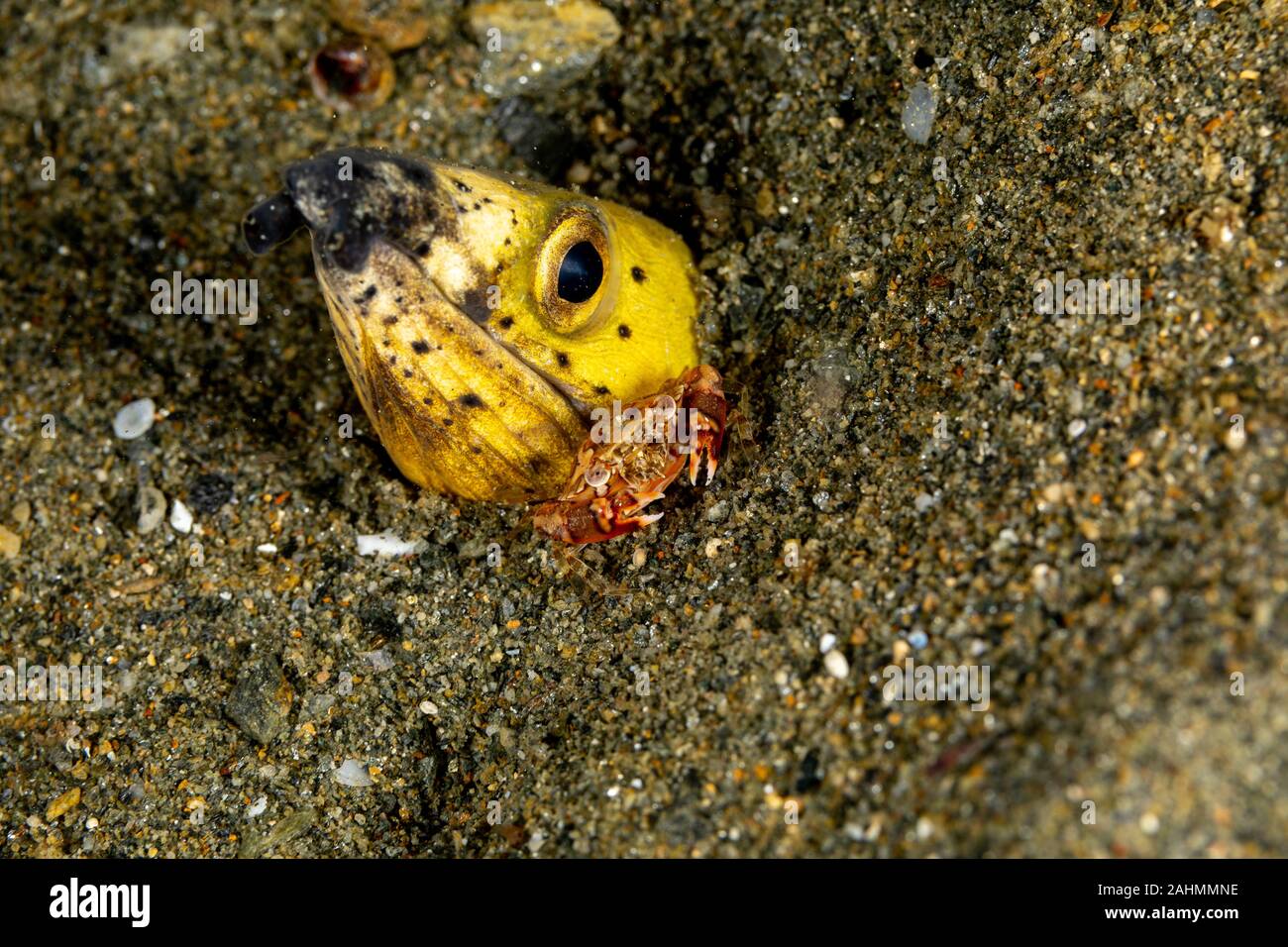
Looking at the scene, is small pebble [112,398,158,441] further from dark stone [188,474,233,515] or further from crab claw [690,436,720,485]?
crab claw [690,436,720,485]

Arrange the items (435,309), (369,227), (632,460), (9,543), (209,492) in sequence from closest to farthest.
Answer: (369,227), (435,309), (632,460), (9,543), (209,492)

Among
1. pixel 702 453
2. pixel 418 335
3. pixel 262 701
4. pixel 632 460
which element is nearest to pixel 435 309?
pixel 418 335

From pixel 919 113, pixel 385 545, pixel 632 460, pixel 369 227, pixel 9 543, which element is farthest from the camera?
pixel 9 543

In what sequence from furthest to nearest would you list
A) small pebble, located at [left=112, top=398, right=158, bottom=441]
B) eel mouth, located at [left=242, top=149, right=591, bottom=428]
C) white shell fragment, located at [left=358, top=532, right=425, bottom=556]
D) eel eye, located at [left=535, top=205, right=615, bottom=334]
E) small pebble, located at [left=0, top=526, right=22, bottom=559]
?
small pebble, located at [left=112, top=398, right=158, bottom=441] < small pebble, located at [left=0, top=526, right=22, bottom=559] < white shell fragment, located at [left=358, top=532, right=425, bottom=556] < eel eye, located at [left=535, top=205, right=615, bottom=334] < eel mouth, located at [left=242, top=149, right=591, bottom=428]

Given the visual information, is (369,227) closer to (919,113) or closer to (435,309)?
(435,309)

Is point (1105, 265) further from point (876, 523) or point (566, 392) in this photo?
point (566, 392)

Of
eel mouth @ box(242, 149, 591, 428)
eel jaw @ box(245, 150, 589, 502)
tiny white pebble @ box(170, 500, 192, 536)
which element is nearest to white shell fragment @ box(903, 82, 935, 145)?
eel jaw @ box(245, 150, 589, 502)

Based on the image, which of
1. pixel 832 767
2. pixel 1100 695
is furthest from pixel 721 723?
pixel 1100 695
